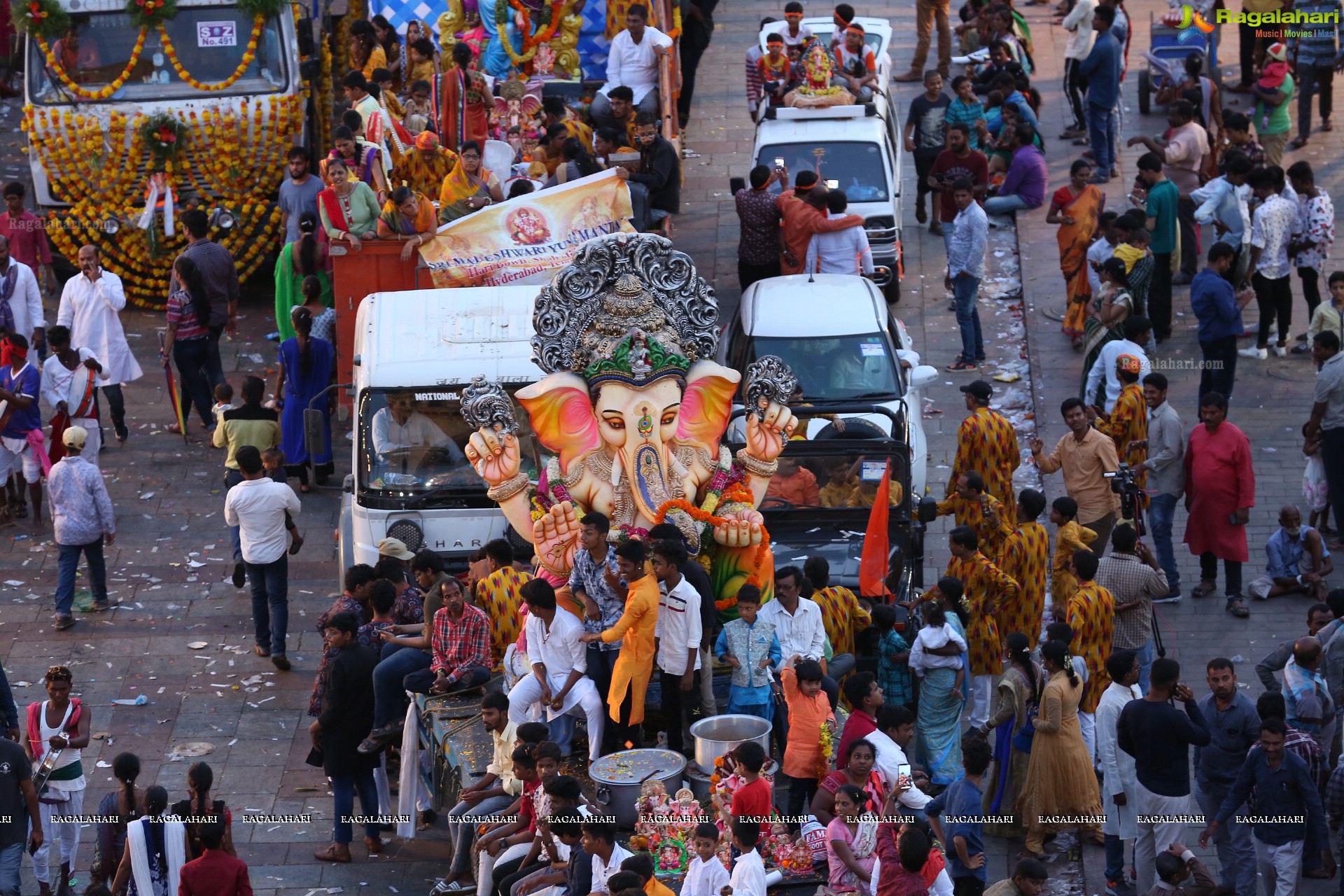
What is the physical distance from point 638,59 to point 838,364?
610 centimetres

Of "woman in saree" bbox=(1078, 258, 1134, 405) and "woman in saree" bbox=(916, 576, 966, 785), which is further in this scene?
"woman in saree" bbox=(1078, 258, 1134, 405)

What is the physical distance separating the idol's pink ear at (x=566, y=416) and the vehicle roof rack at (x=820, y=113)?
32.2ft

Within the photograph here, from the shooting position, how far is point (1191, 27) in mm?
24547

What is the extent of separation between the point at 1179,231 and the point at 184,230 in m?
10.0

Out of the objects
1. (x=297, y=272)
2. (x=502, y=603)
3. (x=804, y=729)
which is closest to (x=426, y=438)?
(x=502, y=603)

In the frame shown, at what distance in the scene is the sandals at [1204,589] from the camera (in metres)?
15.9

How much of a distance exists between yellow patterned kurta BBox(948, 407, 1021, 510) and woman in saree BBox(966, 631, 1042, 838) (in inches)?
102

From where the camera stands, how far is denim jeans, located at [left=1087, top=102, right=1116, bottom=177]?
23.1 metres

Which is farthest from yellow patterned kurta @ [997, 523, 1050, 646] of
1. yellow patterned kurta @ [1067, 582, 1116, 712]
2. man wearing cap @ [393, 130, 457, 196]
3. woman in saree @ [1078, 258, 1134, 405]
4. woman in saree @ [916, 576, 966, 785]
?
man wearing cap @ [393, 130, 457, 196]

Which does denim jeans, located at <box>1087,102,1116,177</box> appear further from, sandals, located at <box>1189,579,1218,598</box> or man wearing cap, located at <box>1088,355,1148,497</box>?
sandals, located at <box>1189,579,1218,598</box>

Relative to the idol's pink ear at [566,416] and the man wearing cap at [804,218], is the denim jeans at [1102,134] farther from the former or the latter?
the idol's pink ear at [566,416]

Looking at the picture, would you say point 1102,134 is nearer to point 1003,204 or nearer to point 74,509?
point 1003,204

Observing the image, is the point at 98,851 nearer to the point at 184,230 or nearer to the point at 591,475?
the point at 591,475

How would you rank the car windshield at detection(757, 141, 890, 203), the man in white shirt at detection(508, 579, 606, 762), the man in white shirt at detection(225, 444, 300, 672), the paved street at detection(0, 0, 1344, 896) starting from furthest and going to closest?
the car windshield at detection(757, 141, 890, 203) < the man in white shirt at detection(225, 444, 300, 672) < the paved street at detection(0, 0, 1344, 896) < the man in white shirt at detection(508, 579, 606, 762)
